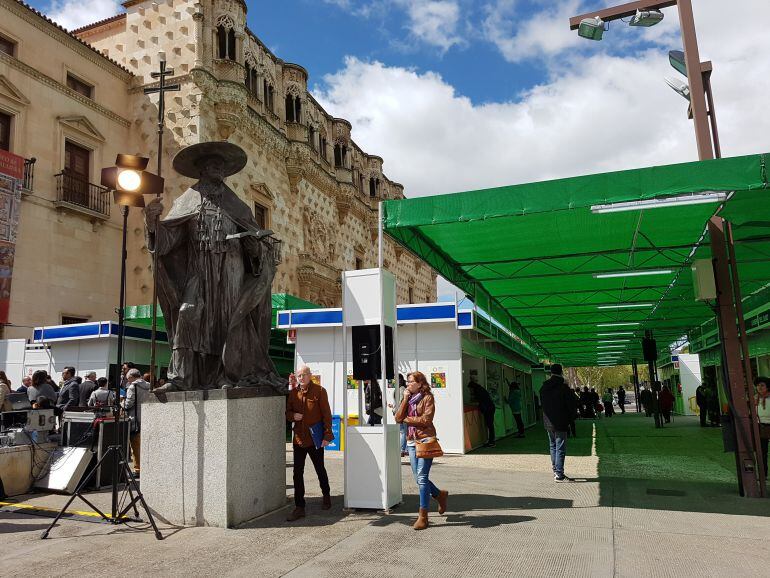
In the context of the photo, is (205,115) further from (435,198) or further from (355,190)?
(435,198)

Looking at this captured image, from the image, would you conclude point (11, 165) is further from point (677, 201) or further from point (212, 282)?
point (677, 201)

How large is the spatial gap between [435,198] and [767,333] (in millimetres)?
13298

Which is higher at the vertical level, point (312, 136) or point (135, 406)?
point (312, 136)

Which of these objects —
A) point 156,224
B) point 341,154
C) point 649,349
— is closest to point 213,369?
point 156,224

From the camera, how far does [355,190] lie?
39156mm

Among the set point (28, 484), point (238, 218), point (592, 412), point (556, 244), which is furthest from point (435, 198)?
point (592, 412)

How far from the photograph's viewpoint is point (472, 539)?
5.90m

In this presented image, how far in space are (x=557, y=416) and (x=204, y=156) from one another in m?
6.57

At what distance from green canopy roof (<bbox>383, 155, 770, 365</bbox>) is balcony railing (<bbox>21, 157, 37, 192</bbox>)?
51.0ft

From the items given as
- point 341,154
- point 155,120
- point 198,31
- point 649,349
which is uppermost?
point 341,154

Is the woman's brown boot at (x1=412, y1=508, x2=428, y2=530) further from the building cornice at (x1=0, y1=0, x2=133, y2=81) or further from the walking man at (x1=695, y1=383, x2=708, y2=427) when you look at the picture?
the building cornice at (x1=0, y1=0, x2=133, y2=81)

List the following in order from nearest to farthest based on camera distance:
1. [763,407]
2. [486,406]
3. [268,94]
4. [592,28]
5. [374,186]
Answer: [763,407] → [592,28] → [486,406] → [268,94] → [374,186]

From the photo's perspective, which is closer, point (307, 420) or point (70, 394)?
point (307, 420)

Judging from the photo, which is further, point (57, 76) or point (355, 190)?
point (355, 190)
